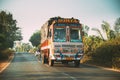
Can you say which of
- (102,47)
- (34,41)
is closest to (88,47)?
(102,47)

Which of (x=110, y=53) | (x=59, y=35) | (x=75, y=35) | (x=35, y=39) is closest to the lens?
(x=59, y=35)

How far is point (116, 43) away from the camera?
91.6 feet

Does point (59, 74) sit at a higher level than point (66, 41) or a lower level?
lower

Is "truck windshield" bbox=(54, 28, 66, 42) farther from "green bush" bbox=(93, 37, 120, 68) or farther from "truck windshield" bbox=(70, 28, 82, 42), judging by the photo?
"green bush" bbox=(93, 37, 120, 68)

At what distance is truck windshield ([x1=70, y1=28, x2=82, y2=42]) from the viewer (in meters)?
23.6

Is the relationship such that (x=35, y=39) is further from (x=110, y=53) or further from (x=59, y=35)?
(x=59, y=35)

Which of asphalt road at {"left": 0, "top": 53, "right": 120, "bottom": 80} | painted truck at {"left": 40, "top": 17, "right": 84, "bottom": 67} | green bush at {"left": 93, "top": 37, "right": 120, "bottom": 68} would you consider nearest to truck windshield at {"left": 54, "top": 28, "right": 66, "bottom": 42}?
painted truck at {"left": 40, "top": 17, "right": 84, "bottom": 67}

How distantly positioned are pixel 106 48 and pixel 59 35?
6.73m

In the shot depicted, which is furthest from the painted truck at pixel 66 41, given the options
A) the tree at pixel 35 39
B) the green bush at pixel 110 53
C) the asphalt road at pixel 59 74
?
the tree at pixel 35 39

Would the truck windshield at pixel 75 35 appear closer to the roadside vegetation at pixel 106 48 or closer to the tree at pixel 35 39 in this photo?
the roadside vegetation at pixel 106 48

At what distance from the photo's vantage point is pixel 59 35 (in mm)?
23531

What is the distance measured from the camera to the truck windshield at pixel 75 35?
77.5 feet

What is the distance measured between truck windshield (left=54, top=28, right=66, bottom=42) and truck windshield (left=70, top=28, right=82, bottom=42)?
1.96 feet

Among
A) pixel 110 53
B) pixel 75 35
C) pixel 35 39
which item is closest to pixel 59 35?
pixel 75 35
